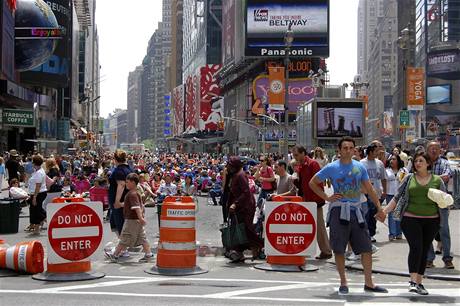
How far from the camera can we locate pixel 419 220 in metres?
7.84

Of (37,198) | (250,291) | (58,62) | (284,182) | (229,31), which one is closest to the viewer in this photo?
(250,291)

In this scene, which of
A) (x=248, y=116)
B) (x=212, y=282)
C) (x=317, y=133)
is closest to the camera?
(x=212, y=282)

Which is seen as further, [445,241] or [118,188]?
A: [118,188]

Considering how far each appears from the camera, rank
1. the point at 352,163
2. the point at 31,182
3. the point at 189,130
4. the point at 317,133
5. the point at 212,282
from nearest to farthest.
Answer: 1. the point at 352,163
2. the point at 212,282
3. the point at 31,182
4. the point at 317,133
5. the point at 189,130

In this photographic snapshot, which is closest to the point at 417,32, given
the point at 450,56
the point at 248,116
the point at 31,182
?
the point at 450,56

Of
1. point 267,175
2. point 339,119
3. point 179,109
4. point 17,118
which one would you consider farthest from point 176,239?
point 179,109

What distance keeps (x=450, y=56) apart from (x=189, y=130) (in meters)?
63.9

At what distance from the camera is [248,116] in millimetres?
93562

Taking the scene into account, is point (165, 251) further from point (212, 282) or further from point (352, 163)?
point (352, 163)

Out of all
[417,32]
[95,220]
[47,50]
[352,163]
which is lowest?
Answer: [95,220]

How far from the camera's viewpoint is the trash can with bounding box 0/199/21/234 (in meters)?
13.6

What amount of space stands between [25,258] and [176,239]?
207 cm

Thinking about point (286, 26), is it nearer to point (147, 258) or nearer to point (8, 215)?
point (8, 215)

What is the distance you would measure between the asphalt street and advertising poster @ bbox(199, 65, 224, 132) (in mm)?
117053
